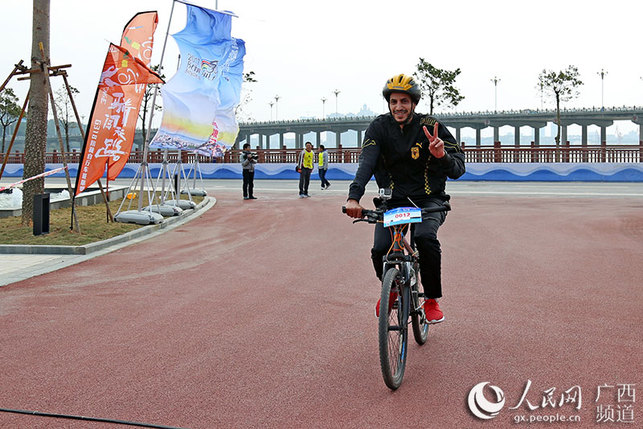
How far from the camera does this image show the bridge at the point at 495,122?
90.9m

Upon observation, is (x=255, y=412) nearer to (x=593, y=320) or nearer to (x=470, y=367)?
(x=470, y=367)

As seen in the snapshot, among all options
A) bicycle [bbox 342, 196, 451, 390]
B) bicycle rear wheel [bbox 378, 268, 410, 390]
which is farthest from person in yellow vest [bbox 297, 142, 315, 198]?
bicycle rear wheel [bbox 378, 268, 410, 390]

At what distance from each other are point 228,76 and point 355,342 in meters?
13.3

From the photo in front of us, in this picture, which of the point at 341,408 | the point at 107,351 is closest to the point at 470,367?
the point at 341,408

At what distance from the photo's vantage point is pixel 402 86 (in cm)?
421

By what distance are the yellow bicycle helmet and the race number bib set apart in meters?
0.85

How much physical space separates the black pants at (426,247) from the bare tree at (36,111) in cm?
931

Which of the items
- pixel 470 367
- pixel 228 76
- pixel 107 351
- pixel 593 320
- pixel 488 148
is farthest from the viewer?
pixel 488 148

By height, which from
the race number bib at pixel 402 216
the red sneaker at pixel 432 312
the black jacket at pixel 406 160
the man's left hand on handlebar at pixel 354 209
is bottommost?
the red sneaker at pixel 432 312

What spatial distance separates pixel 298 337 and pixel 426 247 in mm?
1402

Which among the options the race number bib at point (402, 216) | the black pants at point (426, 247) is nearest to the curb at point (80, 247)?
the black pants at point (426, 247)

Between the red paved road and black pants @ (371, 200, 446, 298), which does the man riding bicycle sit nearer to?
black pants @ (371, 200, 446, 298)

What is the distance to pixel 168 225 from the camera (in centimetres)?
1320

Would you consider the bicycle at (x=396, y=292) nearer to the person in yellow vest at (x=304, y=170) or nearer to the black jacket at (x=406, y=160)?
the black jacket at (x=406, y=160)
